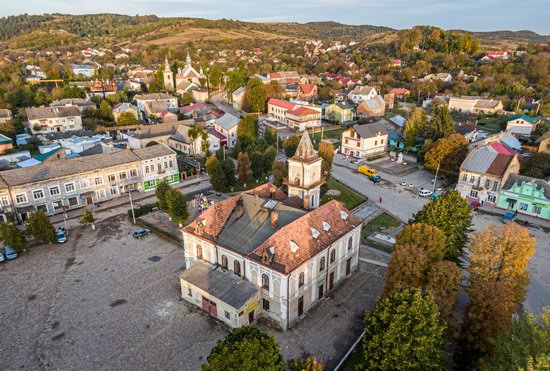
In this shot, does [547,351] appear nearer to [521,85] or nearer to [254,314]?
[254,314]

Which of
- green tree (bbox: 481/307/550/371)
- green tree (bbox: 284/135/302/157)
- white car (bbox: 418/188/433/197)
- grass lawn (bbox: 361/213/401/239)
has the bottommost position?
grass lawn (bbox: 361/213/401/239)

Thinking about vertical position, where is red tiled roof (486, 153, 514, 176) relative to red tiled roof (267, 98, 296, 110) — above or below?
below

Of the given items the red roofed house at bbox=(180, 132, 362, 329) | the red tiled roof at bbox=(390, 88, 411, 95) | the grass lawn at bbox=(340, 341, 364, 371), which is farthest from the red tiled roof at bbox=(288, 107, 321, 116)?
the grass lawn at bbox=(340, 341, 364, 371)

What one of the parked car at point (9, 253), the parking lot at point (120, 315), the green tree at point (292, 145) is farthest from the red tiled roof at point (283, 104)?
the parked car at point (9, 253)

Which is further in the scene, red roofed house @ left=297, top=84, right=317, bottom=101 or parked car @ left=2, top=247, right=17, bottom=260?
red roofed house @ left=297, top=84, right=317, bottom=101

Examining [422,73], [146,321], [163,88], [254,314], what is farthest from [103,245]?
[422,73]

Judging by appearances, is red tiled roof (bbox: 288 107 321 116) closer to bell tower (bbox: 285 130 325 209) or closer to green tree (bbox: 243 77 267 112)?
green tree (bbox: 243 77 267 112)
